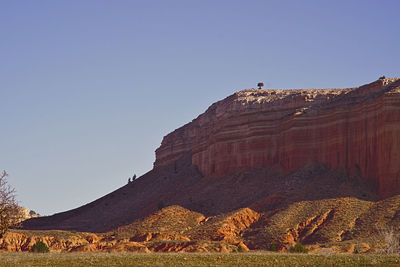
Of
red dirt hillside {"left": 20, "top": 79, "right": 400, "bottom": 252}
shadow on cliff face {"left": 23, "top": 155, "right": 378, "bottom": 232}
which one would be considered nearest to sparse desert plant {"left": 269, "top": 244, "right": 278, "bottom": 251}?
red dirt hillside {"left": 20, "top": 79, "right": 400, "bottom": 252}

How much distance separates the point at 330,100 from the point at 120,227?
103ft

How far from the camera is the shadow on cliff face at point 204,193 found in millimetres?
84062

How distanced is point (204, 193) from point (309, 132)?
1694cm

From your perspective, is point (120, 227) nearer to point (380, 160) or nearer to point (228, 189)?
point (228, 189)

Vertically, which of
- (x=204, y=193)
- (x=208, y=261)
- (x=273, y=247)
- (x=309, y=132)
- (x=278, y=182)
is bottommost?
(x=208, y=261)

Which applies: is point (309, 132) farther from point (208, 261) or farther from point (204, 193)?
point (208, 261)

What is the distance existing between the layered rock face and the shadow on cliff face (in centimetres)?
168

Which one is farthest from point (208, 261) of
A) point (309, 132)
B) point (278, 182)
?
point (309, 132)

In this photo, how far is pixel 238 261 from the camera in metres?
40.1

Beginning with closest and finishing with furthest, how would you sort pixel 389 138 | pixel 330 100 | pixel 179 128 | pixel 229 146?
pixel 389 138 < pixel 330 100 < pixel 229 146 < pixel 179 128

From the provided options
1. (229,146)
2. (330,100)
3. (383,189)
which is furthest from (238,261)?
(229,146)

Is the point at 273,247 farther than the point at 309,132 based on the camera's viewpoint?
No

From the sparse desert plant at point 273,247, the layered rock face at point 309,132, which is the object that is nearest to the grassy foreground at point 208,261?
the sparse desert plant at point 273,247

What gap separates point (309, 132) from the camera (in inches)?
3597
